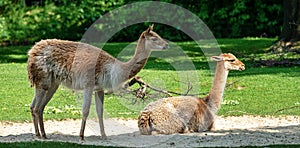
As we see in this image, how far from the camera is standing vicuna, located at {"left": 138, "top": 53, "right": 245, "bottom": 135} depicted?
9742 mm

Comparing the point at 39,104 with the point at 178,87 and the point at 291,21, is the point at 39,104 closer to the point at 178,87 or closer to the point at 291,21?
the point at 178,87

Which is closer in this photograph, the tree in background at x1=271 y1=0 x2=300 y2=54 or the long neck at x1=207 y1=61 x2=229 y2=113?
the long neck at x1=207 y1=61 x2=229 y2=113

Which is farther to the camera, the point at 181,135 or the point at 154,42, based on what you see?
the point at 181,135

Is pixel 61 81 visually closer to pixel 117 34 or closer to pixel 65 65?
pixel 65 65

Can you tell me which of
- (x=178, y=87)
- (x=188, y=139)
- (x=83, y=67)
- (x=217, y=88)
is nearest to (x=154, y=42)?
(x=83, y=67)

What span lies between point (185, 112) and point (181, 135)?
1.71ft

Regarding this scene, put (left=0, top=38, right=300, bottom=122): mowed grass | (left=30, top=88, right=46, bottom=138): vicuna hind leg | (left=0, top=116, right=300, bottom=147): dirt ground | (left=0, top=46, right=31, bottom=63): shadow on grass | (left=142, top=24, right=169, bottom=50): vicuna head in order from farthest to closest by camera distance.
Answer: (left=0, top=46, right=31, bottom=63): shadow on grass, (left=0, top=38, right=300, bottom=122): mowed grass, (left=30, top=88, right=46, bottom=138): vicuna hind leg, (left=142, top=24, right=169, bottom=50): vicuna head, (left=0, top=116, right=300, bottom=147): dirt ground

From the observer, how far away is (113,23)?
2272cm

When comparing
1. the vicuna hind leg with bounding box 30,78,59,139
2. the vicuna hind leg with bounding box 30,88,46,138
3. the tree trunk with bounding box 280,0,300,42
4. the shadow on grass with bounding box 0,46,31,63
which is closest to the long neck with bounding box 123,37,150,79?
the vicuna hind leg with bounding box 30,78,59,139

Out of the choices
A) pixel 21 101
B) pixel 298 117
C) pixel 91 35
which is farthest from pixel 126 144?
pixel 91 35

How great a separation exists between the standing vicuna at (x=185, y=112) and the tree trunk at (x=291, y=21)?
8.50 meters

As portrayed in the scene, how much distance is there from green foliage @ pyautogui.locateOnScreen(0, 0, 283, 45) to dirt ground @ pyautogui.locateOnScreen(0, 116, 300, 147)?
11872mm

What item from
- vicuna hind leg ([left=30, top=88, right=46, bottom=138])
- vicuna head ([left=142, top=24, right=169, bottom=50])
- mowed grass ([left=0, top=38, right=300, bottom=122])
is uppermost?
vicuna head ([left=142, top=24, right=169, bottom=50])

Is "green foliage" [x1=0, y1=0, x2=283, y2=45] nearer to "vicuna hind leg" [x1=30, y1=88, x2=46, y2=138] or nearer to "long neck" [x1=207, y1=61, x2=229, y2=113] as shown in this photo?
"long neck" [x1=207, y1=61, x2=229, y2=113]
